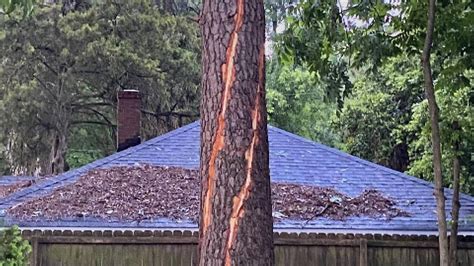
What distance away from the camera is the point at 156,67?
16.9 meters

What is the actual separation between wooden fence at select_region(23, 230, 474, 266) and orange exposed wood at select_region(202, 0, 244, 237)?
430cm

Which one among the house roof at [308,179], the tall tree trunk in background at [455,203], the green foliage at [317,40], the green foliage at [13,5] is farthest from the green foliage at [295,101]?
the green foliage at [13,5]

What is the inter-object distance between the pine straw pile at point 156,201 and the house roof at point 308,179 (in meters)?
0.14

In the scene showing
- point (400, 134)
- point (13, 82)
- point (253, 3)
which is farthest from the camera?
point (13, 82)

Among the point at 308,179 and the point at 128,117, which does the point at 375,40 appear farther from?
the point at 128,117

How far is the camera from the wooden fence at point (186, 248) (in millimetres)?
7938

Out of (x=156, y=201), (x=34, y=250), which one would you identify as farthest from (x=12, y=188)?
(x=156, y=201)

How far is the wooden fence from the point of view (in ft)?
26.0

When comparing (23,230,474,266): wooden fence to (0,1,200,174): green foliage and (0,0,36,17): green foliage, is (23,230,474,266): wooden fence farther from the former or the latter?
(0,1,200,174): green foliage

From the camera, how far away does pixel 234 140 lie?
371cm

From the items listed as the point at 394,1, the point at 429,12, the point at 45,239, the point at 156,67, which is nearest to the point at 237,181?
the point at 429,12

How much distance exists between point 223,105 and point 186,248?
178 inches

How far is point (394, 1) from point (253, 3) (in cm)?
388

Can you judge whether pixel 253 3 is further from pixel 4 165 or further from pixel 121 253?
pixel 4 165
